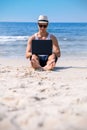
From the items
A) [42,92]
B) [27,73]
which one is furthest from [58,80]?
[42,92]

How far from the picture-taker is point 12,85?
5.04 metres

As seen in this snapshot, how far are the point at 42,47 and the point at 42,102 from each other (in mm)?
2968

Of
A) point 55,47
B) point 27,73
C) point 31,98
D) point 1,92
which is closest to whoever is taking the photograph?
point 31,98

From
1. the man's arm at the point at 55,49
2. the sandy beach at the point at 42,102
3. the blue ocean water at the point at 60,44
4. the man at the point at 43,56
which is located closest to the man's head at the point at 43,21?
the man at the point at 43,56

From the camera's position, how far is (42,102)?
13.1 ft

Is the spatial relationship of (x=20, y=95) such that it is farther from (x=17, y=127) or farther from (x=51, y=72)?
(x=51, y=72)

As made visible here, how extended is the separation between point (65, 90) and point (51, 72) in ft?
6.10

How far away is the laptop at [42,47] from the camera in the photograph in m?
6.87

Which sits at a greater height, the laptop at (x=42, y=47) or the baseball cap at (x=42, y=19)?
the baseball cap at (x=42, y=19)

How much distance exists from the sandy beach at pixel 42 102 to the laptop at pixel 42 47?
84 cm

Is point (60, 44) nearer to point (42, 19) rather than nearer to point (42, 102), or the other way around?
point (42, 19)

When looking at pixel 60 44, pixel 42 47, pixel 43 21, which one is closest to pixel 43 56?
pixel 42 47

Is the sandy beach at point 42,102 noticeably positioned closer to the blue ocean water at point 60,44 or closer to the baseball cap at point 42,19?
the baseball cap at point 42,19

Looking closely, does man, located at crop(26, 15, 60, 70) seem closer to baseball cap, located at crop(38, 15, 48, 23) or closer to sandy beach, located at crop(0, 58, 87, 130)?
baseball cap, located at crop(38, 15, 48, 23)
